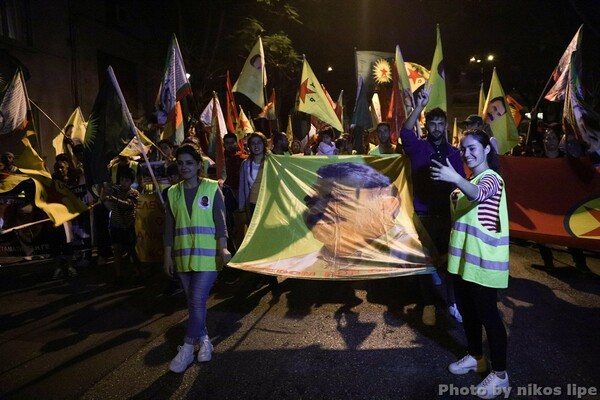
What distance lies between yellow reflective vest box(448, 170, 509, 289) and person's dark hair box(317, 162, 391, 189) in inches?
77.2

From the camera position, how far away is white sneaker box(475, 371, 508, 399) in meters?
2.96

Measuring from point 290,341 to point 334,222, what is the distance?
1.50 m

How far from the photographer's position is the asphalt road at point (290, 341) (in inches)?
127

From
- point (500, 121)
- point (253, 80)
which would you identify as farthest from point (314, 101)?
point (500, 121)

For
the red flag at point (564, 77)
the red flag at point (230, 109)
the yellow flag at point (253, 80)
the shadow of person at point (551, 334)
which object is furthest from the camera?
the red flag at point (230, 109)

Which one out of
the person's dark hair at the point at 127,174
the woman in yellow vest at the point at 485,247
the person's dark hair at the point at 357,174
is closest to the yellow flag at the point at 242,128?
the person's dark hair at the point at 127,174

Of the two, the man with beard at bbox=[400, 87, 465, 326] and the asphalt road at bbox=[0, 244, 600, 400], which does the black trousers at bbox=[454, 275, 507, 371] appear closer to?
the asphalt road at bbox=[0, 244, 600, 400]

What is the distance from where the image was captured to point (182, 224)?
3.61m

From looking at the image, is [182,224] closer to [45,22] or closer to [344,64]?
[45,22]

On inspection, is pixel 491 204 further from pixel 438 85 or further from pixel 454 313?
pixel 438 85

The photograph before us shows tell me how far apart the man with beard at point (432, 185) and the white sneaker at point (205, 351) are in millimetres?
2194

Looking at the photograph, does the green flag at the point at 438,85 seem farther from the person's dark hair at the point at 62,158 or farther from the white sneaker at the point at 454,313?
the person's dark hair at the point at 62,158

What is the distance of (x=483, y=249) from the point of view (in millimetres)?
2920

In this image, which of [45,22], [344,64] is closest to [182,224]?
[45,22]
